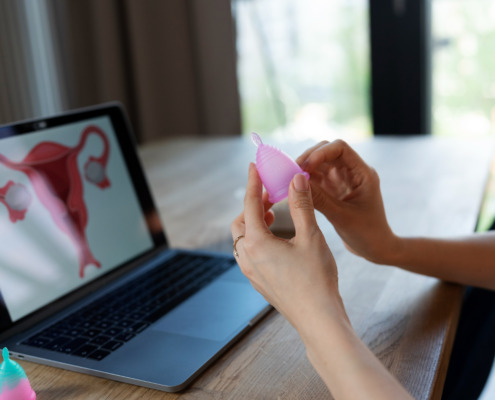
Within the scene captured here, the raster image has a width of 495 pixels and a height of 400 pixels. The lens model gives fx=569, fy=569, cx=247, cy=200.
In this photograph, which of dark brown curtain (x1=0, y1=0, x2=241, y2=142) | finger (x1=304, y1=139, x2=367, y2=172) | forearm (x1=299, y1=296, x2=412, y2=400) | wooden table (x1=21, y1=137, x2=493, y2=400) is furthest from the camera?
→ dark brown curtain (x1=0, y1=0, x2=241, y2=142)

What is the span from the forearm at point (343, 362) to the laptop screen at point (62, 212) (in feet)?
1.31

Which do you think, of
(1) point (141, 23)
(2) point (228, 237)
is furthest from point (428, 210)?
(1) point (141, 23)

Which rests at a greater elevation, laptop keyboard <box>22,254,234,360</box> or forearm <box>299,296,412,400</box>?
forearm <box>299,296,412,400</box>

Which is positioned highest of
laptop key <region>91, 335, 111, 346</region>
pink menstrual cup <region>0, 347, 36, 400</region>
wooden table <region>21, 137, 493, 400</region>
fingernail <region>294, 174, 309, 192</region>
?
fingernail <region>294, 174, 309, 192</region>

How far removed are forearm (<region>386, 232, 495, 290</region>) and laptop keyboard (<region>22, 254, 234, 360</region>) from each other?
0.86 feet

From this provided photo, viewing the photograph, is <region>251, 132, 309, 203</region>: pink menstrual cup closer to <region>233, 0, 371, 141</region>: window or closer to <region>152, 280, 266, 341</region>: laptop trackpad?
<region>152, 280, 266, 341</region>: laptop trackpad

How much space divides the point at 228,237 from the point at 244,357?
1.36 feet

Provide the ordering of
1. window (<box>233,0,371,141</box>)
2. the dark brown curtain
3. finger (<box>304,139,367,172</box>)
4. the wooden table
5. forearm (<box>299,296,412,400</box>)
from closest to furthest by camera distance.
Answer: forearm (<box>299,296,412,400</box>) → the wooden table → finger (<box>304,139,367,172</box>) → the dark brown curtain → window (<box>233,0,371,141</box>)

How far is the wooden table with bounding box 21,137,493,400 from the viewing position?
22.8 inches

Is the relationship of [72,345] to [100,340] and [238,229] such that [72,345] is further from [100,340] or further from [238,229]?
[238,229]

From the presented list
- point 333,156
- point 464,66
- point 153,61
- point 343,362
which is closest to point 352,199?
point 333,156

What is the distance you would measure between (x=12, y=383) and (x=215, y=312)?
26 centimetres

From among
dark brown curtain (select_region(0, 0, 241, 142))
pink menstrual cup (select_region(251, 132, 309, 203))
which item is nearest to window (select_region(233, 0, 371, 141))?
dark brown curtain (select_region(0, 0, 241, 142))

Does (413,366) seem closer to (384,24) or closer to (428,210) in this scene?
(428,210)
